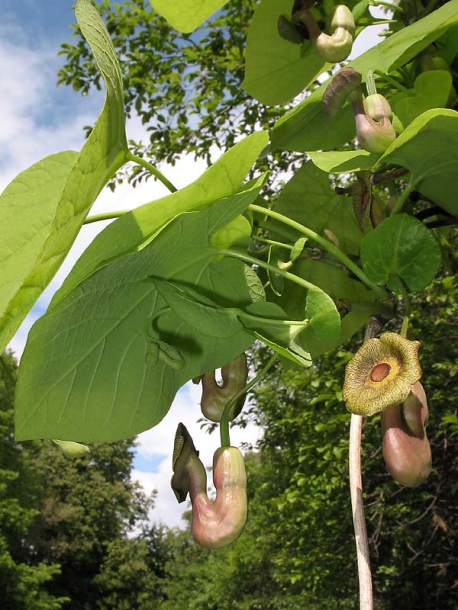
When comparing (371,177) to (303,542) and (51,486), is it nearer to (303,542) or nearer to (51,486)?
(303,542)

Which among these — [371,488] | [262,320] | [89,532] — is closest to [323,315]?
[262,320]

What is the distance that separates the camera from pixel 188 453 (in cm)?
45

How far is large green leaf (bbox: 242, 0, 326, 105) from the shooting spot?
2.07ft

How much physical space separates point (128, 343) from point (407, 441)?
199 millimetres

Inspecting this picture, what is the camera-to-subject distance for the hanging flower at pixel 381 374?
1.29 feet

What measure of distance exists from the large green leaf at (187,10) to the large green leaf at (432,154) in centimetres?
23

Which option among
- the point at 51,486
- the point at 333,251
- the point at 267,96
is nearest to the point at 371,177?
the point at 333,251

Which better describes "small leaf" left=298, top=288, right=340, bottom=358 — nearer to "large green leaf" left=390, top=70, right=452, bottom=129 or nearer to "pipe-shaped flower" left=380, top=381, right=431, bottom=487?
"pipe-shaped flower" left=380, top=381, right=431, bottom=487

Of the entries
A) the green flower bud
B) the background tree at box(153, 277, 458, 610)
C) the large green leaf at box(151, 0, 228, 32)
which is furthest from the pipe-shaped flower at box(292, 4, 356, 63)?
the background tree at box(153, 277, 458, 610)

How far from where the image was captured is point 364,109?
1.46 ft

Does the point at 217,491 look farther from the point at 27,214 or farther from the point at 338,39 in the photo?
the point at 338,39

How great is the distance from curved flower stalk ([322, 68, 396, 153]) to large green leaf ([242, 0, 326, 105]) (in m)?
0.22

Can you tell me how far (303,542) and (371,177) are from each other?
4.30 m

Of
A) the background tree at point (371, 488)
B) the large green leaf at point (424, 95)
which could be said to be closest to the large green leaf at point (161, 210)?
the large green leaf at point (424, 95)
